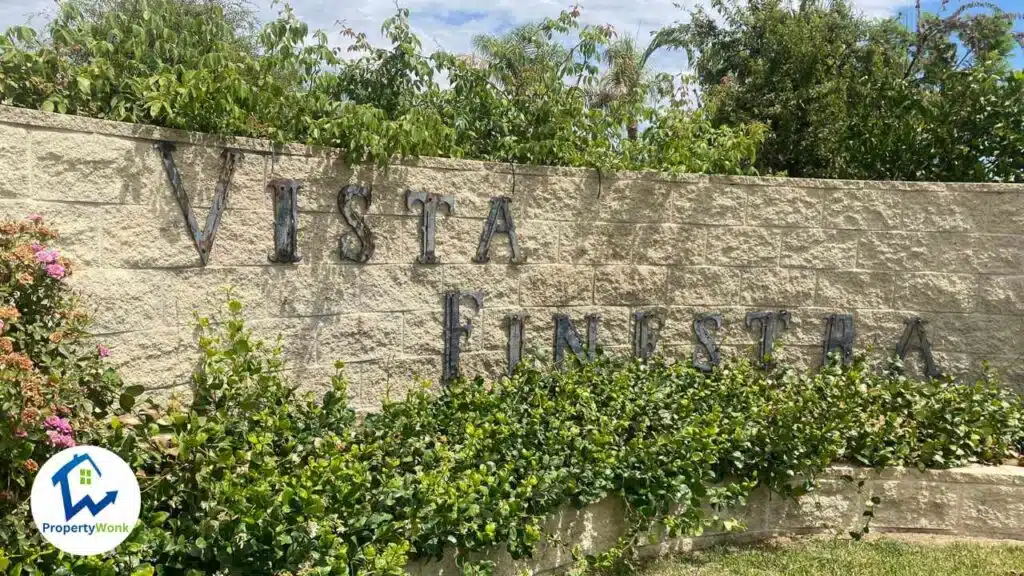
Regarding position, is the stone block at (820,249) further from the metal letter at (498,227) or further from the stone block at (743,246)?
the metal letter at (498,227)

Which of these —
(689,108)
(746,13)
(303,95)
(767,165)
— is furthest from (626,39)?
(303,95)

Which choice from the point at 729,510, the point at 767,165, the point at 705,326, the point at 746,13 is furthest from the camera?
the point at 746,13

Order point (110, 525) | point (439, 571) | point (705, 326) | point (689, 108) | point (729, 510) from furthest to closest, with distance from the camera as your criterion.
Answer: point (689, 108), point (705, 326), point (729, 510), point (439, 571), point (110, 525)

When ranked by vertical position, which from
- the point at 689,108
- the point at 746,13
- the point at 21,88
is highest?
the point at 746,13

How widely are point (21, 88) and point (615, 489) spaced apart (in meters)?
3.07

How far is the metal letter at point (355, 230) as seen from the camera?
4.66 meters

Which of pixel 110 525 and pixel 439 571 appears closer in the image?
pixel 110 525

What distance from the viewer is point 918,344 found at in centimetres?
612

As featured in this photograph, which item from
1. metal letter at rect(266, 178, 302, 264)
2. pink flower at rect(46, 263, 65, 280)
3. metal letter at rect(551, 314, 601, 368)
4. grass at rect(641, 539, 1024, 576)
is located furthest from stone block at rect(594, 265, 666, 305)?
pink flower at rect(46, 263, 65, 280)

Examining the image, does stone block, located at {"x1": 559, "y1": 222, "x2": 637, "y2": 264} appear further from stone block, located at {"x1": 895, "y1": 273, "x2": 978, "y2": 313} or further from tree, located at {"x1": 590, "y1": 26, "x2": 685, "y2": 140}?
tree, located at {"x1": 590, "y1": 26, "x2": 685, "y2": 140}

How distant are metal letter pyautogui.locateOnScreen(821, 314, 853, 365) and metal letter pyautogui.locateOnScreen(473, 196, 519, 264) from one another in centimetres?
229

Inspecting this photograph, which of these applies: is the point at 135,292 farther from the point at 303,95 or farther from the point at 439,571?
the point at 439,571

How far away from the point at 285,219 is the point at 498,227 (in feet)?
4.31

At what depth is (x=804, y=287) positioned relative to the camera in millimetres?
6047
